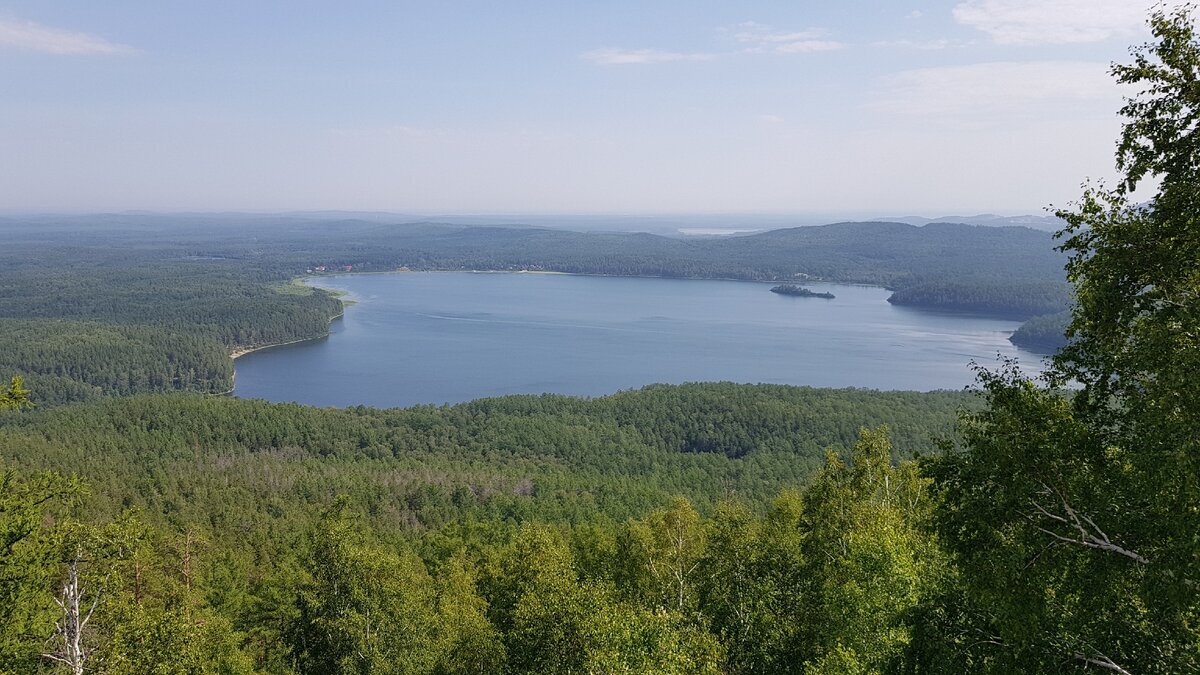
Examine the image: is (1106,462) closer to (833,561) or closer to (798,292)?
(833,561)

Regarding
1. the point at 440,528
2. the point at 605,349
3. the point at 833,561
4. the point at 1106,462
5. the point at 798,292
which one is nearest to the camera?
the point at 1106,462

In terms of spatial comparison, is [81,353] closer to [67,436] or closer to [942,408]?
[67,436]

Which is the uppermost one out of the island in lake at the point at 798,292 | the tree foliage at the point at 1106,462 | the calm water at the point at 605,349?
the tree foliage at the point at 1106,462

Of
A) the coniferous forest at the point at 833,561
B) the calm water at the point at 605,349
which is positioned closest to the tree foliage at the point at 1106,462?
the coniferous forest at the point at 833,561

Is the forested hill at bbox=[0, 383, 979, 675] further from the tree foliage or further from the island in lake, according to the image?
the island in lake

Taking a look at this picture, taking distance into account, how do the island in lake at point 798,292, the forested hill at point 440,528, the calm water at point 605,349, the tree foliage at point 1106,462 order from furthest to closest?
the island in lake at point 798,292, the calm water at point 605,349, the forested hill at point 440,528, the tree foliage at point 1106,462

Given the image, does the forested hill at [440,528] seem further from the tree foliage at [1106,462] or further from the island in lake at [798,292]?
the island in lake at [798,292]

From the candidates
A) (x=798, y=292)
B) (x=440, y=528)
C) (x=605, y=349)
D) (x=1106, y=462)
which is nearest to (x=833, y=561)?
(x=1106, y=462)

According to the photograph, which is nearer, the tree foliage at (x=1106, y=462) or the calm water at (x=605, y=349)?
the tree foliage at (x=1106, y=462)

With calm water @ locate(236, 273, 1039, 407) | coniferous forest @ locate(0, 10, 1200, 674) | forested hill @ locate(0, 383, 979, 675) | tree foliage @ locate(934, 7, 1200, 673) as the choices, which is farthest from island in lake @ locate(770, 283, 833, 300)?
tree foliage @ locate(934, 7, 1200, 673)
